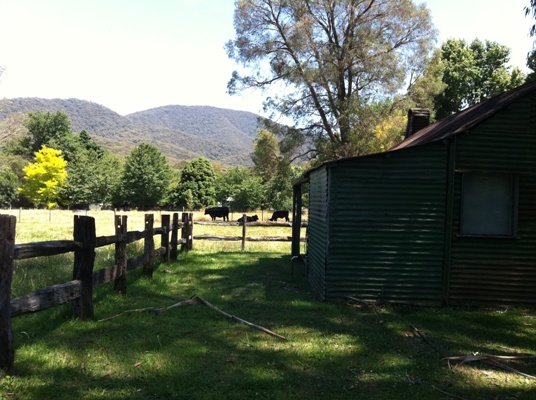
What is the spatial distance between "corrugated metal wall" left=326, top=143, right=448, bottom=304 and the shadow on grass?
52 centimetres

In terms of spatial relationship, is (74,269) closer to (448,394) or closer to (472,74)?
(448,394)

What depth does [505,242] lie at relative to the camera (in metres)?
8.88

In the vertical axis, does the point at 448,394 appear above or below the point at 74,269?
below

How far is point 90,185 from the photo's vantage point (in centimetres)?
7762

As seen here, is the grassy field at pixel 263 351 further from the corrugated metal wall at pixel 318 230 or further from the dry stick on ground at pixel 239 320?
the corrugated metal wall at pixel 318 230

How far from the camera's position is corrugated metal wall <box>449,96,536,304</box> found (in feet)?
29.1

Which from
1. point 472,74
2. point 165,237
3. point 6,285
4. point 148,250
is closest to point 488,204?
point 148,250

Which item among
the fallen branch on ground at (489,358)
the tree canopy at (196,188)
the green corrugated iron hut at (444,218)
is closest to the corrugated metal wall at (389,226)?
the green corrugated iron hut at (444,218)

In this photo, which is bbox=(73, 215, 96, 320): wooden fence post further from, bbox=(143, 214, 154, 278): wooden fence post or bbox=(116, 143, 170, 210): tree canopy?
bbox=(116, 143, 170, 210): tree canopy

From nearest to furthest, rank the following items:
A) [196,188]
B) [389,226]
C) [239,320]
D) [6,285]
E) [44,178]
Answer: [6,285] < [239,320] < [389,226] < [44,178] < [196,188]

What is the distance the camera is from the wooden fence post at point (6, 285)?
4531mm

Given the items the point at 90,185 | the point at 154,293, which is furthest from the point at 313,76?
the point at 90,185

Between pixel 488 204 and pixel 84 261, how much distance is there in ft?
24.5

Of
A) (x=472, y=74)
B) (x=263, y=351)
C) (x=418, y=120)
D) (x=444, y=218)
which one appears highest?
(x=472, y=74)
